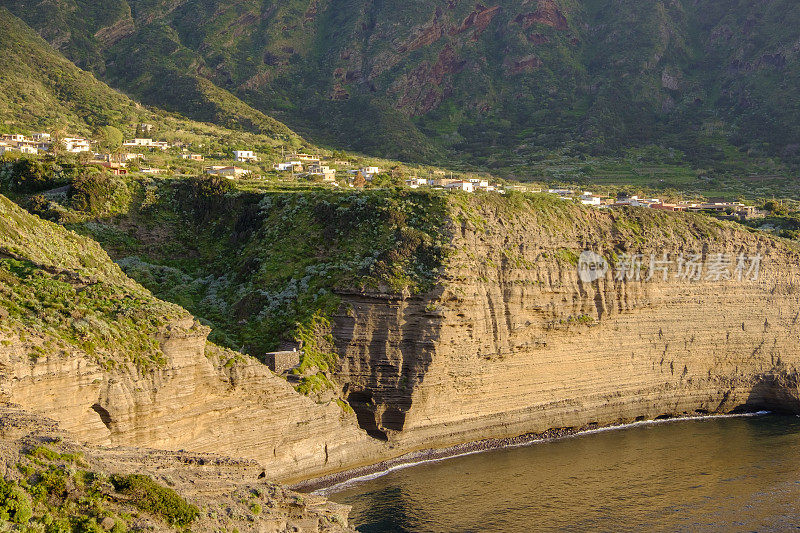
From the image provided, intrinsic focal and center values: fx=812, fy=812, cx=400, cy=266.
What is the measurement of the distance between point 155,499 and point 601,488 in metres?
25.6

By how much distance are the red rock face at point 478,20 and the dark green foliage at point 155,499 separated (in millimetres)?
122371

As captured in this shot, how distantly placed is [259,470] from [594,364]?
2940 cm

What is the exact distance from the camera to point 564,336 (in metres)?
50.6

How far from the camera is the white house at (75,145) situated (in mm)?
70625

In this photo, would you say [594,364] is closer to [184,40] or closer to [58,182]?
[58,182]

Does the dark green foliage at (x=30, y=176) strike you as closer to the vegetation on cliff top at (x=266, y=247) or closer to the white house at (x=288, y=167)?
the vegetation on cliff top at (x=266, y=247)

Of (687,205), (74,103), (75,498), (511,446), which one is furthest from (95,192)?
(687,205)

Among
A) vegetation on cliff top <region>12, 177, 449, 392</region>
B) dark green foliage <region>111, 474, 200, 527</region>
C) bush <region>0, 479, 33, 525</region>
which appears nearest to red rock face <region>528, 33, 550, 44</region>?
vegetation on cliff top <region>12, 177, 449, 392</region>

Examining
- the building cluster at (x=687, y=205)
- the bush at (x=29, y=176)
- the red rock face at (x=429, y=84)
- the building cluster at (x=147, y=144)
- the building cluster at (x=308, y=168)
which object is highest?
the red rock face at (x=429, y=84)

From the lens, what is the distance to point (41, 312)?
1187 inches

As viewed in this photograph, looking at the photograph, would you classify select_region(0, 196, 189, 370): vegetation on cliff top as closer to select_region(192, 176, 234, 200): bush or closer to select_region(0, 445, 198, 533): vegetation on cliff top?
select_region(0, 445, 198, 533): vegetation on cliff top

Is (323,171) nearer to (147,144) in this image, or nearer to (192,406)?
(147,144)

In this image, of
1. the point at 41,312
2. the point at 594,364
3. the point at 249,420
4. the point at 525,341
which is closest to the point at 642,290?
the point at 594,364

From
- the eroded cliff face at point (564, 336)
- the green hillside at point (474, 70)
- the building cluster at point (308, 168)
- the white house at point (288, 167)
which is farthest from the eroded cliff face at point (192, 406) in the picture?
the green hillside at point (474, 70)
